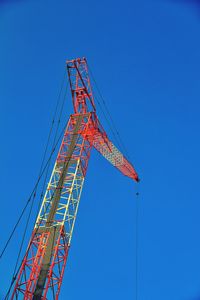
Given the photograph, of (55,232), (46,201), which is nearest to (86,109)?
(46,201)

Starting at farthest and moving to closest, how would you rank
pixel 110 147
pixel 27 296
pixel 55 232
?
pixel 110 147
pixel 55 232
pixel 27 296

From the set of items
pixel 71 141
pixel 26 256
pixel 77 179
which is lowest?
pixel 26 256

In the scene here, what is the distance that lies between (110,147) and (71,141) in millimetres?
7865

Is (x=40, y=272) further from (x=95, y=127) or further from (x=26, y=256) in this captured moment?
(x=95, y=127)

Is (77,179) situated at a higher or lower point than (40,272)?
higher

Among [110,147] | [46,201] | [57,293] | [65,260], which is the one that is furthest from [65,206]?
[110,147]

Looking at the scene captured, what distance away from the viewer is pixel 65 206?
35.4 metres

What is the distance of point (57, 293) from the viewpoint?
3197cm

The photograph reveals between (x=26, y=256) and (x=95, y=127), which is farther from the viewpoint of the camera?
(x=95, y=127)

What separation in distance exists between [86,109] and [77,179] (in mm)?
8257

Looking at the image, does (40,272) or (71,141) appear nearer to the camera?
(40,272)

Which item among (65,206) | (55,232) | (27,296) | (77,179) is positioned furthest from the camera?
(77,179)

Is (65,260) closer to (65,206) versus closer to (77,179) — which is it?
(65,206)

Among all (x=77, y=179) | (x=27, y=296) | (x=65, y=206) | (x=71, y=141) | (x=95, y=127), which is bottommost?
(x=27, y=296)
